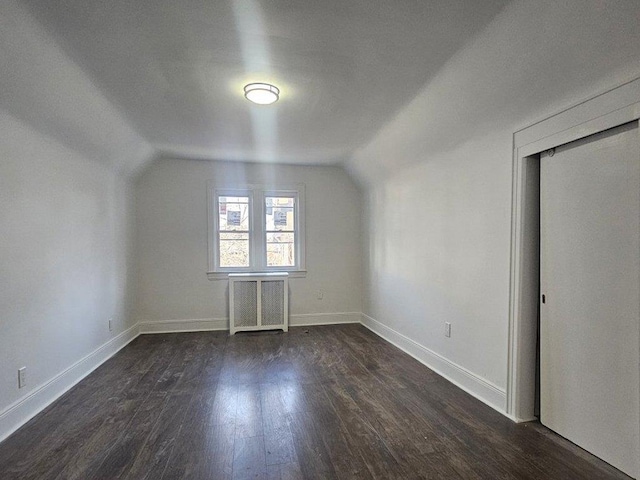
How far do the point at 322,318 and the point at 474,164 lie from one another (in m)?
3.30

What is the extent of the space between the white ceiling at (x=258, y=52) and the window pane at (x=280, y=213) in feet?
5.99

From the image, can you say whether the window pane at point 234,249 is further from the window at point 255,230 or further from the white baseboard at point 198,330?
the white baseboard at point 198,330

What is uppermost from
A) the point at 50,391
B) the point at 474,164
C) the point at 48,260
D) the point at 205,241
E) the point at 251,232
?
the point at 474,164

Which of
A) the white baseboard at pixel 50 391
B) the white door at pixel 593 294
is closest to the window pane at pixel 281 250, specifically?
the white baseboard at pixel 50 391

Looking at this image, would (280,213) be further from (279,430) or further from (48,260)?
(279,430)

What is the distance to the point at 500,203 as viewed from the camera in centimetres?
247

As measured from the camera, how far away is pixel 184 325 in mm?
4766

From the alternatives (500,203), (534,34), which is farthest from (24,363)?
(534,34)

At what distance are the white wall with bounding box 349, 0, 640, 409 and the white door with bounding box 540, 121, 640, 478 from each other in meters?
0.27

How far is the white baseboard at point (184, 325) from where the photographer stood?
4.67m

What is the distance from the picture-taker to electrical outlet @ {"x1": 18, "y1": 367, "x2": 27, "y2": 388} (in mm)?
2312

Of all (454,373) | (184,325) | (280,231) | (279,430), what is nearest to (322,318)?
(280,231)

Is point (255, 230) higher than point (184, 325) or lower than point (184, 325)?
higher

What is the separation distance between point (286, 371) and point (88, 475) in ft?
5.68
